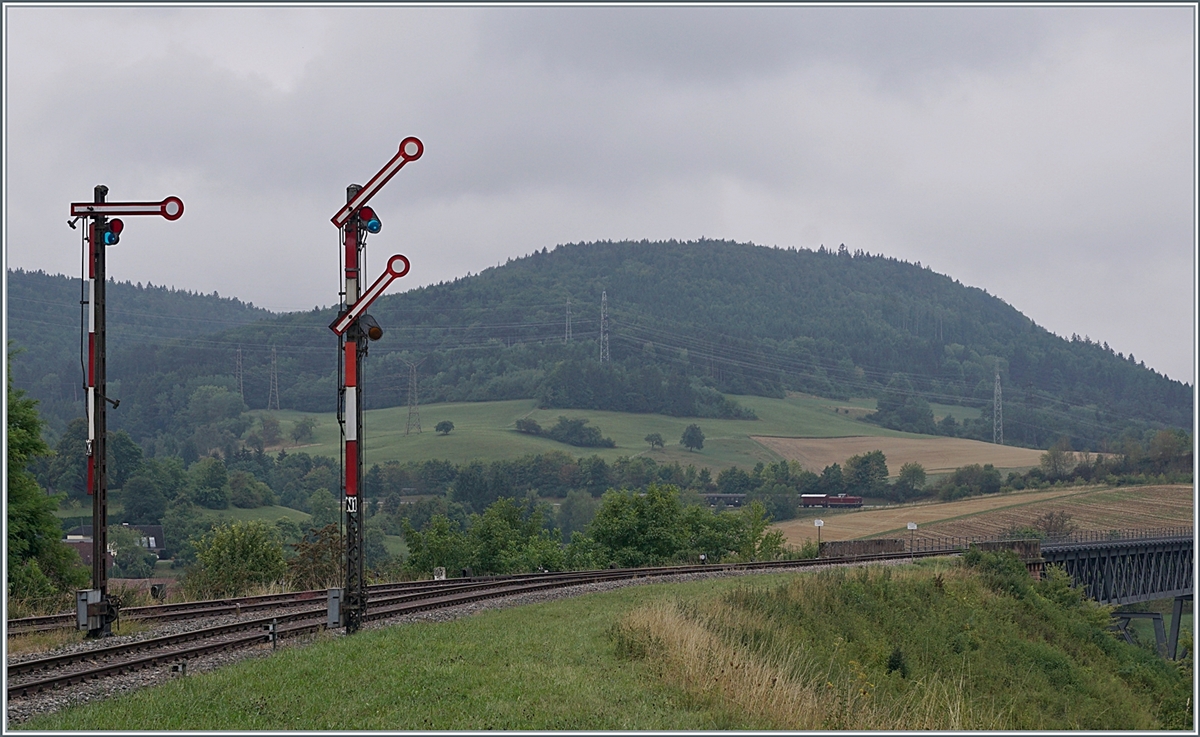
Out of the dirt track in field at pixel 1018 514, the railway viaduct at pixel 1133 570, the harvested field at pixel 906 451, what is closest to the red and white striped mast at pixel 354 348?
the railway viaduct at pixel 1133 570

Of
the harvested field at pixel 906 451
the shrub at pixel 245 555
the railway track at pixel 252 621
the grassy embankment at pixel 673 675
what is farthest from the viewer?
the harvested field at pixel 906 451

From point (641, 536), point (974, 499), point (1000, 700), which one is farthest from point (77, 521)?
point (1000, 700)

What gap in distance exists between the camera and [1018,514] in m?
106

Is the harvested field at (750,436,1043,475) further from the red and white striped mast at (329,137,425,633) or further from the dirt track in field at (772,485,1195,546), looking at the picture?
the red and white striped mast at (329,137,425,633)

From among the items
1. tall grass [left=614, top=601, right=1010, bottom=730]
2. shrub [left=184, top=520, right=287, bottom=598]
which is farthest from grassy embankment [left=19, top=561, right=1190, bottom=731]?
shrub [left=184, top=520, right=287, bottom=598]

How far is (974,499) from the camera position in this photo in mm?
123500

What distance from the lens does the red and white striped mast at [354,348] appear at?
20.6 m

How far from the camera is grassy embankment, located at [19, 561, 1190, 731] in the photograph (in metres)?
13.2

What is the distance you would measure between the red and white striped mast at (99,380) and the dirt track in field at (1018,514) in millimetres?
78960

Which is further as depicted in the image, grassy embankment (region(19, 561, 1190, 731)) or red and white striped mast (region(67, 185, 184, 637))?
red and white striped mast (region(67, 185, 184, 637))

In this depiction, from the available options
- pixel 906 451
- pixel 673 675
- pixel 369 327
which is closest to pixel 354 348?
pixel 369 327

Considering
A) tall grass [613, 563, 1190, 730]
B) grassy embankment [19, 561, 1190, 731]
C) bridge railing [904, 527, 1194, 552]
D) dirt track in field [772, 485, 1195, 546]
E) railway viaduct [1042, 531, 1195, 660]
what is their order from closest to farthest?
grassy embankment [19, 561, 1190, 731]
tall grass [613, 563, 1190, 730]
railway viaduct [1042, 531, 1195, 660]
bridge railing [904, 527, 1194, 552]
dirt track in field [772, 485, 1195, 546]

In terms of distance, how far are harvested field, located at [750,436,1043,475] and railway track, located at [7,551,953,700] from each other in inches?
5294

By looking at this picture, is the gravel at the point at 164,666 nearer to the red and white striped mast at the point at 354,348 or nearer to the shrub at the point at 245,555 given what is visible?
the red and white striped mast at the point at 354,348
